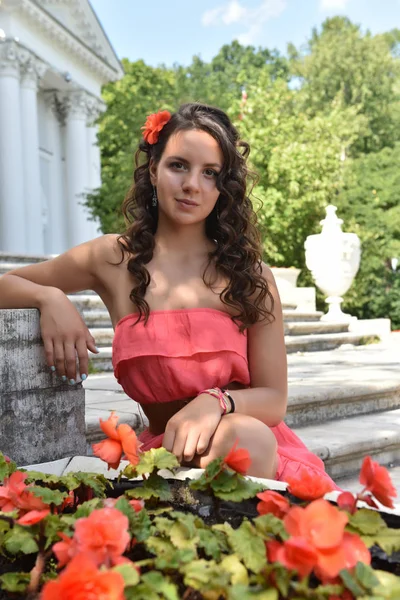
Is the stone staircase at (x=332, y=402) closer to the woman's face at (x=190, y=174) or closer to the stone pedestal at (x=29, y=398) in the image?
the stone pedestal at (x=29, y=398)

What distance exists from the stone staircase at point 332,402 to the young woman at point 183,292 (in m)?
0.27

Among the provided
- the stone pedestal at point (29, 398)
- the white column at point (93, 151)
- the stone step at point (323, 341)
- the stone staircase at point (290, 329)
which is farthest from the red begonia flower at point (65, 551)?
the white column at point (93, 151)

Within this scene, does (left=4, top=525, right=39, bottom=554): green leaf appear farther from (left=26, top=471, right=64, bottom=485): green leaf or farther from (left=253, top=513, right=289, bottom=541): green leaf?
(left=253, top=513, right=289, bottom=541): green leaf

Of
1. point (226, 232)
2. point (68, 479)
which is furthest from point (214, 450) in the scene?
point (226, 232)

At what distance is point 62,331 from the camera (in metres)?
2.05

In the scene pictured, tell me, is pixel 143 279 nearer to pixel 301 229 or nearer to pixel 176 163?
pixel 176 163

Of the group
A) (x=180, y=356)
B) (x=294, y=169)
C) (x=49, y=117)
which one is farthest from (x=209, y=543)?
(x=49, y=117)

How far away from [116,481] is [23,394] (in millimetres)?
713

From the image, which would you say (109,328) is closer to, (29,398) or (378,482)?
(29,398)

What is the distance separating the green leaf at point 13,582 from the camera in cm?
97

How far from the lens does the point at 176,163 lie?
7.06 ft

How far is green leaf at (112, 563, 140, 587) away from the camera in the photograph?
84 centimetres

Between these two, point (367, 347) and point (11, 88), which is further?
point (11, 88)

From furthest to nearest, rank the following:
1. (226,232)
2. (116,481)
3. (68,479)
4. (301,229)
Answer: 1. (301,229)
2. (226,232)
3. (116,481)
4. (68,479)
